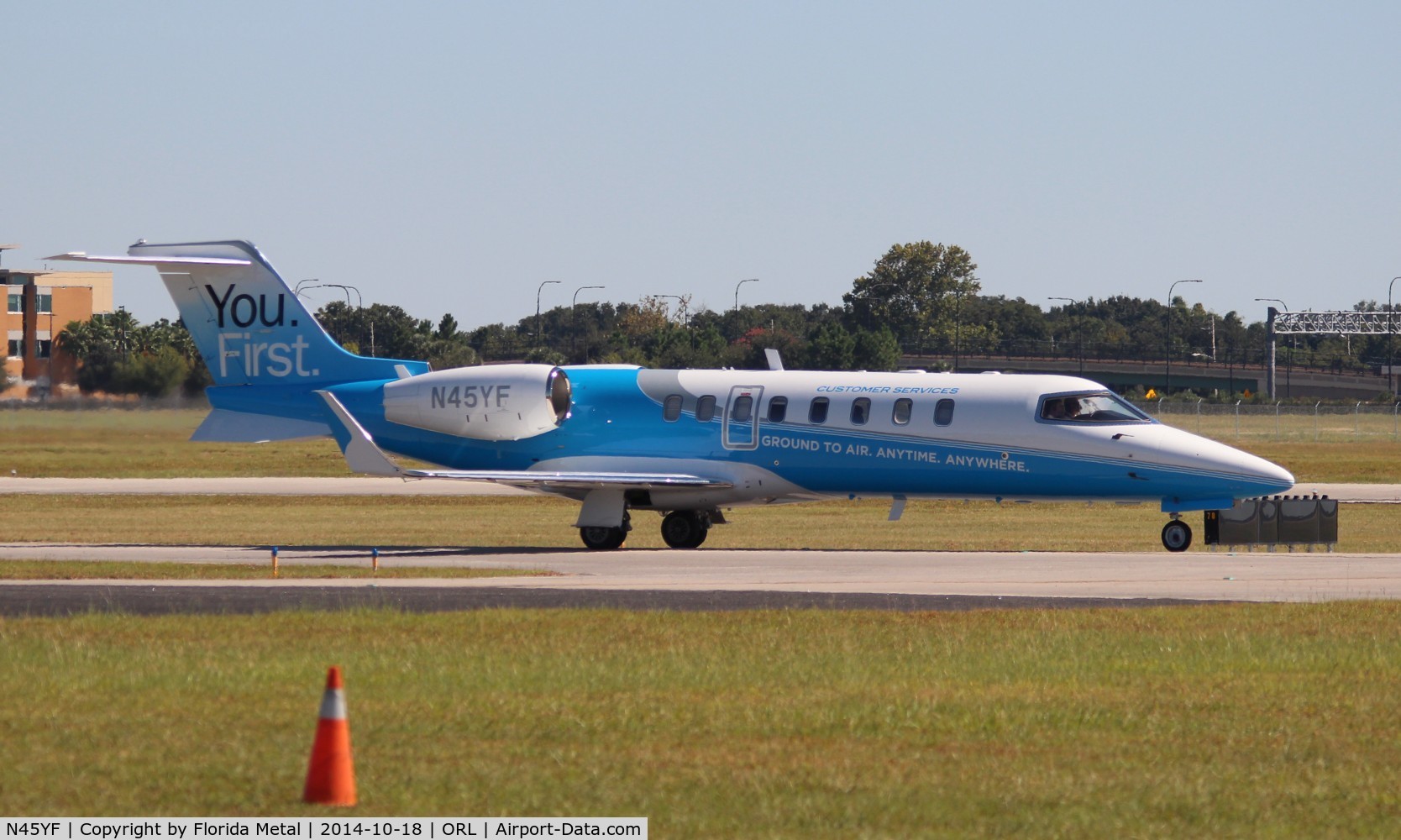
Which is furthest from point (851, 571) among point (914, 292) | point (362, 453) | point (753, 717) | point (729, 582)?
point (914, 292)

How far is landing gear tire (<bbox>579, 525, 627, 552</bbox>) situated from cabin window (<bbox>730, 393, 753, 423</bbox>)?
2799 millimetres

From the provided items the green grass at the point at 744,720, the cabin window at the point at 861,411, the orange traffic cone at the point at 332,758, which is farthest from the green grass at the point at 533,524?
the orange traffic cone at the point at 332,758

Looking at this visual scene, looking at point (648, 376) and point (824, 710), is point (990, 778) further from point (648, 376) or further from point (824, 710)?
point (648, 376)

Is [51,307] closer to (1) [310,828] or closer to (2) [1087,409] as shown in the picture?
(2) [1087,409]

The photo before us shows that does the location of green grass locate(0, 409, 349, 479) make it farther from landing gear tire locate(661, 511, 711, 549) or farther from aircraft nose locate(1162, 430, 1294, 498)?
aircraft nose locate(1162, 430, 1294, 498)

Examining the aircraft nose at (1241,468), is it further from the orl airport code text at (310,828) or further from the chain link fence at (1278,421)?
the chain link fence at (1278,421)

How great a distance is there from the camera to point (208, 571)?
2503 centimetres

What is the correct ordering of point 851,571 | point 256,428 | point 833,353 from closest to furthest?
point 851,571, point 256,428, point 833,353

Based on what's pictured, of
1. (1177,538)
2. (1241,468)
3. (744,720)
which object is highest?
(1241,468)

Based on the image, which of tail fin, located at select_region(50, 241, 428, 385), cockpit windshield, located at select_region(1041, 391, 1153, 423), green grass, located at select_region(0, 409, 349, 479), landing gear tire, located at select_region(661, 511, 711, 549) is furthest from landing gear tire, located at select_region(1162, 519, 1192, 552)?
green grass, located at select_region(0, 409, 349, 479)

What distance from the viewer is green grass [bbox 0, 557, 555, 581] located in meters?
24.2

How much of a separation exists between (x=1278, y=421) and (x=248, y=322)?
63.9m

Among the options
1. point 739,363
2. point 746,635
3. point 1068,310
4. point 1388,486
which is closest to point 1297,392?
point 1068,310

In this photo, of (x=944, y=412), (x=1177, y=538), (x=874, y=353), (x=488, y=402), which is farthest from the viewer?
(x=874, y=353)
